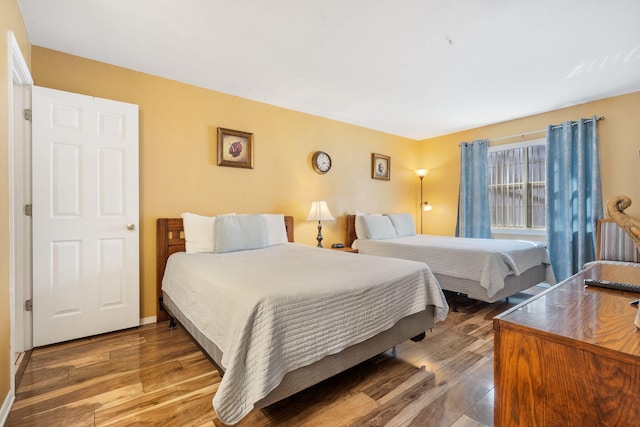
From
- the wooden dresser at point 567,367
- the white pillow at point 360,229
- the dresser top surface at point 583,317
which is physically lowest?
the wooden dresser at point 567,367

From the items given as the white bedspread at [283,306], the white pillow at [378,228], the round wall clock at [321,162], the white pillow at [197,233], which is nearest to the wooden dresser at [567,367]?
the white bedspread at [283,306]

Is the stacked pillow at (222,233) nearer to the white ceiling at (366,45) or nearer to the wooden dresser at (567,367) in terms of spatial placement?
the white ceiling at (366,45)

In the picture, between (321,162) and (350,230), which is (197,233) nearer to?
(321,162)

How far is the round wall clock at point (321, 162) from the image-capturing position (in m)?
4.08

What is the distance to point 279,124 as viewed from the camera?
3779 millimetres

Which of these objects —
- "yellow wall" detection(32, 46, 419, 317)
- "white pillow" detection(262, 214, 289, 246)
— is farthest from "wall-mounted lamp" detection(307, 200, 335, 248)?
"white pillow" detection(262, 214, 289, 246)

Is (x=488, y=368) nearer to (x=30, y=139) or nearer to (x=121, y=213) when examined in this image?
(x=121, y=213)

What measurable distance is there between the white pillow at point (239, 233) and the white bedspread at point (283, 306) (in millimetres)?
352

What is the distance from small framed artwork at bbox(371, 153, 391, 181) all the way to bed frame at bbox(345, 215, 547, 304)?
2061mm

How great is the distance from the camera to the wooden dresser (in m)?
0.69

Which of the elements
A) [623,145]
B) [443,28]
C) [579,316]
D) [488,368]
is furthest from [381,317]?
[623,145]

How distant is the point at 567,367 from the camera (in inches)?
29.7

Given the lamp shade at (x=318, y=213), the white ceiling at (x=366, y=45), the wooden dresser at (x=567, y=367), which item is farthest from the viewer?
the lamp shade at (x=318, y=213)

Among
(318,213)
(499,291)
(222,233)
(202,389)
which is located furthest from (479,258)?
(202,389)
